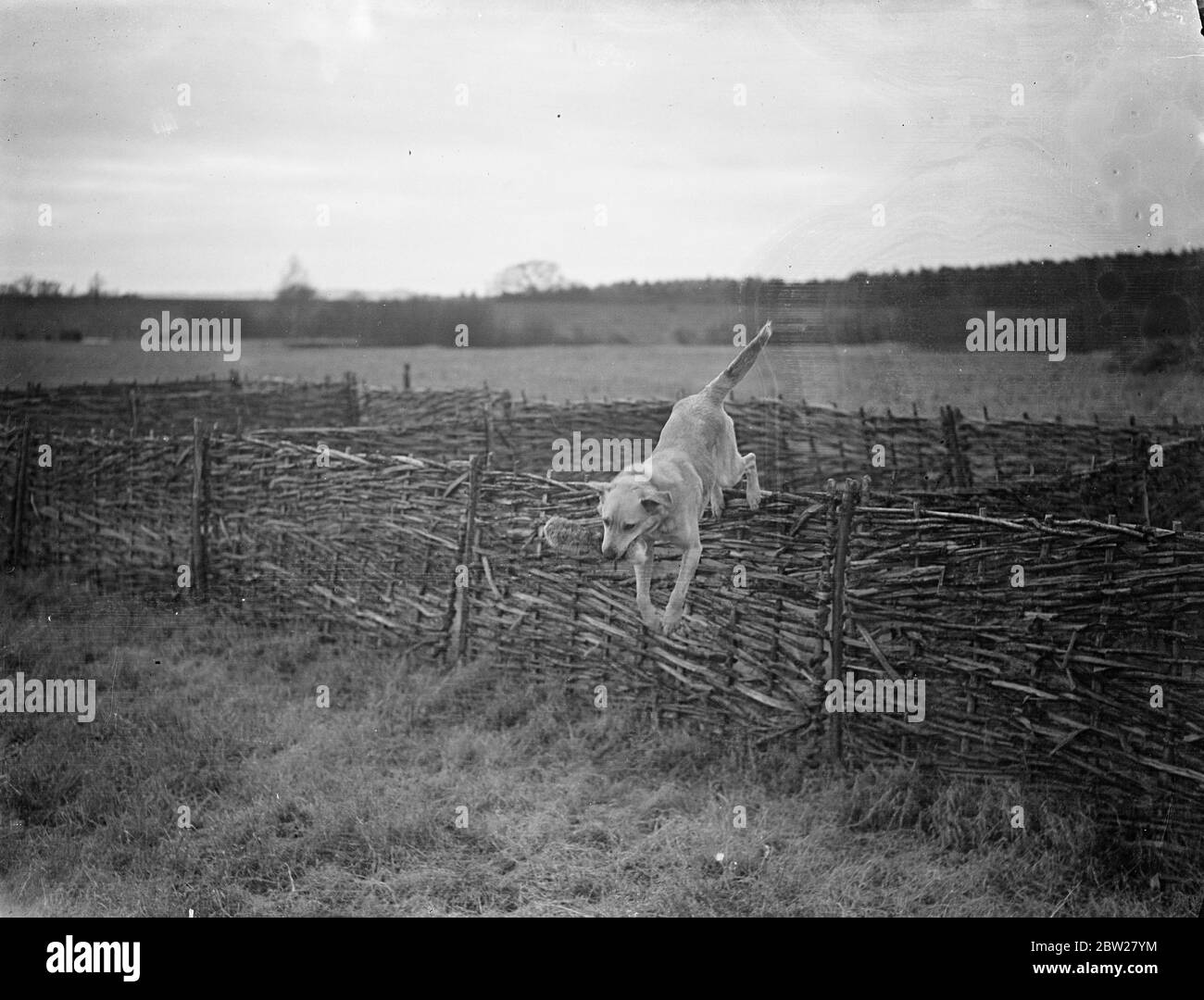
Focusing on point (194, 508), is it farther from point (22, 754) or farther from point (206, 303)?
point (22, 754)

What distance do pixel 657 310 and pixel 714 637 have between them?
236 centimetres

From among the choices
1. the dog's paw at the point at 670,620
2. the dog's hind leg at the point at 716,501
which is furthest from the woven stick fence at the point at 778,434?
the dog's paw at the point at 670,620

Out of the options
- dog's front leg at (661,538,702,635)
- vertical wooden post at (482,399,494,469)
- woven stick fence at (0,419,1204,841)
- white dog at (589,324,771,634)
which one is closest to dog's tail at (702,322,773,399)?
white dog at (589,324,771,634)

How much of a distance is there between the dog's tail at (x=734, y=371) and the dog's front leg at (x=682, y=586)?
A: 752mm

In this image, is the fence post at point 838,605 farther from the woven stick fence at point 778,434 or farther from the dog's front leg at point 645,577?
the woven stick fence at point 778,434

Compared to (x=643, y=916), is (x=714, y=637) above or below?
above

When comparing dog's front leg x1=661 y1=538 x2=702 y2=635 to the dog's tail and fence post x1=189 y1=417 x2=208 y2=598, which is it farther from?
fence post x1=189 y1=417 x2=208 y2=598

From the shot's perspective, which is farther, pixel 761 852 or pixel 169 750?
pixel 169 750

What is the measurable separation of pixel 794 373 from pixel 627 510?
2395 millimetres

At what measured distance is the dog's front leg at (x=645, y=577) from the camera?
4.14m

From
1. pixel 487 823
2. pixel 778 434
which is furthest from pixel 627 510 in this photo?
pixel 778 434

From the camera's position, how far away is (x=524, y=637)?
5.47m

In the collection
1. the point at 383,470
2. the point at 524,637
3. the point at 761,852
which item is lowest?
the point at 761,852
